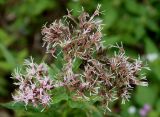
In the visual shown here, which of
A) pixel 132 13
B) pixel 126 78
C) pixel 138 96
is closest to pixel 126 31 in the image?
pixel 132 13

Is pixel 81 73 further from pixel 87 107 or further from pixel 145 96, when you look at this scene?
pixel 145 96

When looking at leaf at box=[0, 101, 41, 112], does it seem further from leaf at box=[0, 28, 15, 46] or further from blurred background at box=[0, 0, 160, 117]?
leaf at box=[0, 28, 15, 46]

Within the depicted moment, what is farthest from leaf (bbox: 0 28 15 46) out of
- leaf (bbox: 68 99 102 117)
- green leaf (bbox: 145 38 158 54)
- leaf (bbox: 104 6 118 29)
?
leaf (bbox: 68 99 102 117)

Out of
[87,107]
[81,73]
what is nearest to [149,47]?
[87,107]

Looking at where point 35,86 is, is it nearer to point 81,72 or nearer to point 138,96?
point 81,72

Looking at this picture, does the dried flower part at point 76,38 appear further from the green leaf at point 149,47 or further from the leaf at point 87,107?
the green leaf at point 149,47

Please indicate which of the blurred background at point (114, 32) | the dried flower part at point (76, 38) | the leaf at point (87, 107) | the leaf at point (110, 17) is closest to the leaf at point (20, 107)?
the leaf at point (87, 107)
